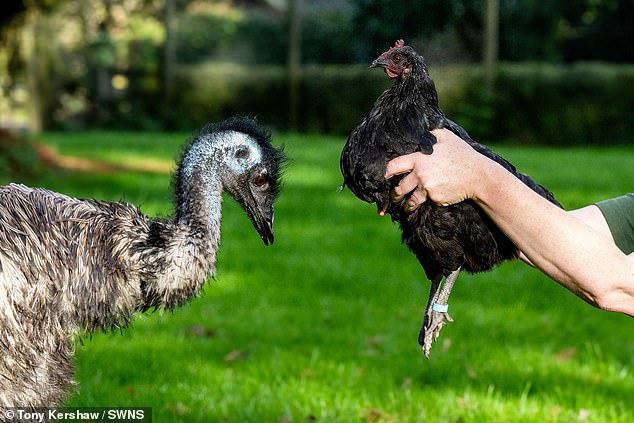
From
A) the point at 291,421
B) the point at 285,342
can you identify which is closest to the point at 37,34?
the point at 285,342

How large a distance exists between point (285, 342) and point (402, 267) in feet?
6.82

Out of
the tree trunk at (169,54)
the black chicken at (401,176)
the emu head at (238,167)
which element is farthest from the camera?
the tree trunk at (169,54)

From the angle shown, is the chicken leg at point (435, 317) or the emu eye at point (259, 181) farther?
A: the emu eye at point (259, 181)

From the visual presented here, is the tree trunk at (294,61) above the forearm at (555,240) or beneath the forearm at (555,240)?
beneath

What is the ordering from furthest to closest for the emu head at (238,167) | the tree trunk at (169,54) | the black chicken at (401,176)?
the tree trunk at (169,54), the emu head at (238,167), the black chicken at (401,176)

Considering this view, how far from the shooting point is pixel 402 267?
26.3 ft

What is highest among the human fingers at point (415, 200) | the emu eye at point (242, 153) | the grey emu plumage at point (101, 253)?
the emu eye at point (242, 153)

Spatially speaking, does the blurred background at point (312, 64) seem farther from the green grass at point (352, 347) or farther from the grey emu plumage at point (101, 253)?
the grey emu plumage at point (101, 253)

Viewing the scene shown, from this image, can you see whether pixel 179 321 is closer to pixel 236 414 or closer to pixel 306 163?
pixel 236 414

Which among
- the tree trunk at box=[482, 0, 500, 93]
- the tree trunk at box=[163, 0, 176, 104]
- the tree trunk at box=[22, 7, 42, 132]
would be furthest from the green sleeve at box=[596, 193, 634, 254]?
the tree trunk at box=[163, 0, 176, 104]

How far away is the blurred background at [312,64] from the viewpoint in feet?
56.5

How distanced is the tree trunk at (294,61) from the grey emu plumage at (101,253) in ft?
50.0

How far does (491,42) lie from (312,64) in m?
3.88

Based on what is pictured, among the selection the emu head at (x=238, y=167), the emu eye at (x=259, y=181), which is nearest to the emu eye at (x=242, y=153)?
the emu head at (x=238, y=167)
